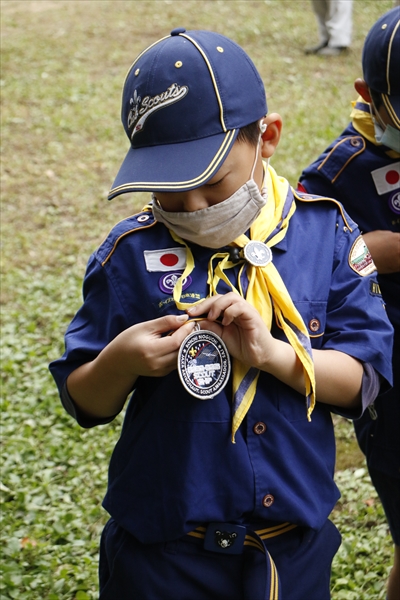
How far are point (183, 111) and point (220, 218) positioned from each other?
0.26 meters

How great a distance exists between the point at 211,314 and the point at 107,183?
5.43 metres

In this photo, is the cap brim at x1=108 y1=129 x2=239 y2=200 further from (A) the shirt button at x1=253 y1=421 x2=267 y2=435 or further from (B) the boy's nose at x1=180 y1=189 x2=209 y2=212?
(A) the shirt button at x1=253 y1=421 x2=267 y2=435

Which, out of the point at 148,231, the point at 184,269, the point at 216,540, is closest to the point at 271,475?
the point at 216,540

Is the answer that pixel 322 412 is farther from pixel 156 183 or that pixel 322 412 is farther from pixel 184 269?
pixel 156 183

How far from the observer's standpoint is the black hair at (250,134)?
6.51 feet

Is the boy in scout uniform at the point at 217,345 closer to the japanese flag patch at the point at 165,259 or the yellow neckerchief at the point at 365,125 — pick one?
the japanese flag patch at the point at 165,259

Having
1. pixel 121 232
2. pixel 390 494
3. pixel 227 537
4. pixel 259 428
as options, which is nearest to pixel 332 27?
pixel 390 494

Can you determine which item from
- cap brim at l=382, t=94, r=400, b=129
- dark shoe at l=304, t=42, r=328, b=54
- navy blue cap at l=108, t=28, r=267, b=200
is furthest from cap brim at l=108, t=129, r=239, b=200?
dark shoe at l=304, t=42, r=328, b=54

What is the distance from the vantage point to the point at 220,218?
6.39ft

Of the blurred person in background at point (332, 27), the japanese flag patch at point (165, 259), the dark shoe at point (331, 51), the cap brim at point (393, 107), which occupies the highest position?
the cap brim at point (393, 107)

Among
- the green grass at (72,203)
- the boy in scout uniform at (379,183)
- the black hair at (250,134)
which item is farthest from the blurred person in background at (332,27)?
the black hair at (250,134)

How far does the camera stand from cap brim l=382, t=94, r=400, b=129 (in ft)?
7.98

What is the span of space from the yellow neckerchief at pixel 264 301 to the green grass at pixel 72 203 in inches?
64.5

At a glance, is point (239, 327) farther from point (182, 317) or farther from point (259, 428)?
point (259, 428)
